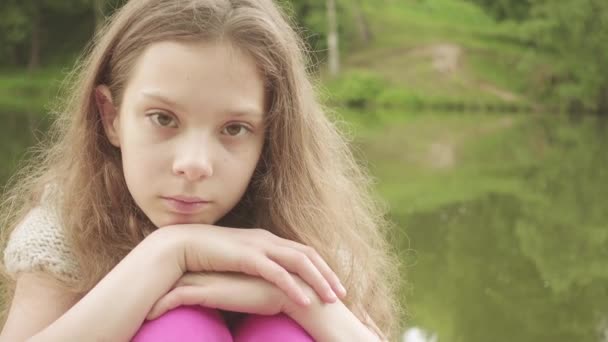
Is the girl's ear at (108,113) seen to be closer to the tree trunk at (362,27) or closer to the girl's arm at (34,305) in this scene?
the girl's arm at (34,305)

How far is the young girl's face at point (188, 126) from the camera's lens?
132 centimetres

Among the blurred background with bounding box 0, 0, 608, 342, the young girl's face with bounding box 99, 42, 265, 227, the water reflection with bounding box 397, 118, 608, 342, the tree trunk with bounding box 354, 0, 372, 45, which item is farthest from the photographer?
the tree trunk with bounding box 354, 0, 372, 45

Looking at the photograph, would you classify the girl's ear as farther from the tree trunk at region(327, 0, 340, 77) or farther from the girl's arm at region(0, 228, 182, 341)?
the tree trunk at region(327, 0, 340, 77)

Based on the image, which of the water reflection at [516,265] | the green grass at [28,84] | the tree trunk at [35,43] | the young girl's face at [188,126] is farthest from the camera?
the tree trunk at [35,43]

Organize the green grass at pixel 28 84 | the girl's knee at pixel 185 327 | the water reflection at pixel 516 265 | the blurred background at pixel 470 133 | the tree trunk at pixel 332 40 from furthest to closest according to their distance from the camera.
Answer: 1. the tree trunk at pixel 332 40
2. the green grass at pixel 28 84
3. the blurred background at pixel 470 133
4. the water reflection at pixel 516 265
5. the girl's knee at pixel 185 327

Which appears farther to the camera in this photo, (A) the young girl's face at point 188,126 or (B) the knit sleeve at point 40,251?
(B) the knit sleeve at point 40,251

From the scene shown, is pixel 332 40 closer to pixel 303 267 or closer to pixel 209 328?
pixel 303 267

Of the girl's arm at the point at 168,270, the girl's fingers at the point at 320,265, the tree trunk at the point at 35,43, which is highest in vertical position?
the girl's arm at the point at 168,270

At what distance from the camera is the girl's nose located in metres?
1.30

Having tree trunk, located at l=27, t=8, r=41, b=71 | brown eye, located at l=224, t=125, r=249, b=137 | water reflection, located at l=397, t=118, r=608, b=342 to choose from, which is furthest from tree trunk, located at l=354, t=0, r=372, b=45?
brown eye, located at l=224, t=125, r=249, b=137

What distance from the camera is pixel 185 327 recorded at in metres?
1.23

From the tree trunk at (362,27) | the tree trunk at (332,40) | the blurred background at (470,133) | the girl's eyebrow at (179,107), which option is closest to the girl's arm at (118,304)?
the girl's eyebrow at (179,107)

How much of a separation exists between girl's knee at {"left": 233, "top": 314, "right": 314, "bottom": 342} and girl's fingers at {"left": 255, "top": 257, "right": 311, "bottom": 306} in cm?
5

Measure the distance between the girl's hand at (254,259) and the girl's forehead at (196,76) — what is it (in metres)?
0.22
